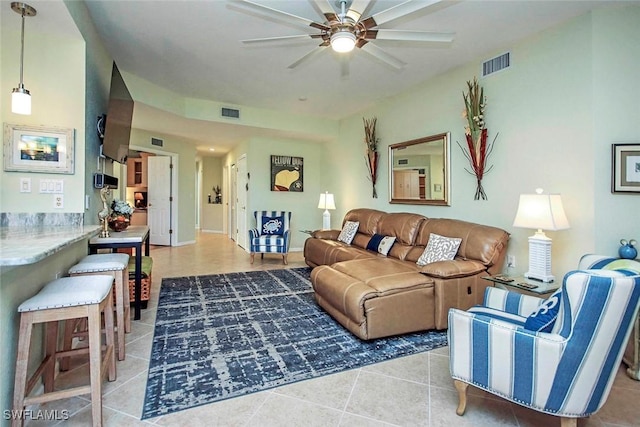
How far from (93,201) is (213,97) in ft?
9.32

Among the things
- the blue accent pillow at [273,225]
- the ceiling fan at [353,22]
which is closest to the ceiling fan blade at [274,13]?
the ceiling fan at [353,22]

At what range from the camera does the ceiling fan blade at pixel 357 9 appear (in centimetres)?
200

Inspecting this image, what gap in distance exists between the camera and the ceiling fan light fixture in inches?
87.6

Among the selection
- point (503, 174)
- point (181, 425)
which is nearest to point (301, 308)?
point (181, 425)

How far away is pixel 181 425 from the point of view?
→ 1597mm

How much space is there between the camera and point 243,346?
2.46 m

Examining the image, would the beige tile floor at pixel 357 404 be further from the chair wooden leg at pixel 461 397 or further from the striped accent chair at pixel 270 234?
the striped accent chair at pixel 270 234

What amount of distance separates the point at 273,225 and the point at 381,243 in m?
2.45

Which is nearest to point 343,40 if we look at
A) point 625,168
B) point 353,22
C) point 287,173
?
point 353,22

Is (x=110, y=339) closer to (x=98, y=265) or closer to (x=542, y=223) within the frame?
(x=98, y=265)

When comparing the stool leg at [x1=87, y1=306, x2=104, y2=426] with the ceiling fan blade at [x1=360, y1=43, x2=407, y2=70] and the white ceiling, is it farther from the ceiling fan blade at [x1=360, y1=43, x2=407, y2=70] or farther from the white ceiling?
the ceiling fan blade at [x1=360, y1=43, x2=407, y2=70]

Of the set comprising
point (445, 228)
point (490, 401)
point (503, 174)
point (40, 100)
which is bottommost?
point (490, 401)

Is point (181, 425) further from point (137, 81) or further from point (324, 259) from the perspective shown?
point (137, 81)

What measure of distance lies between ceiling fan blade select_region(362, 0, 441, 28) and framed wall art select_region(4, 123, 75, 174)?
2.37 meters
